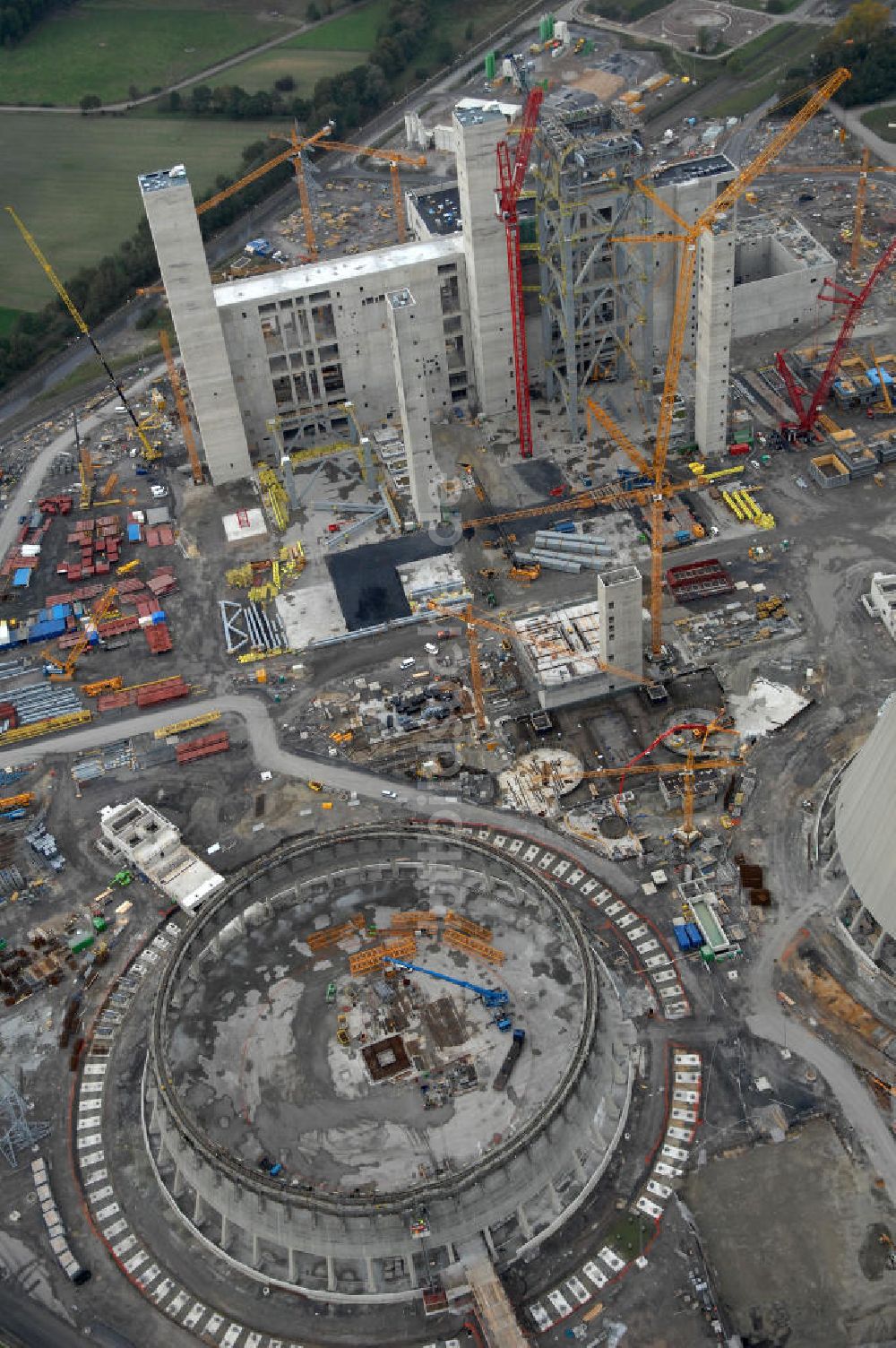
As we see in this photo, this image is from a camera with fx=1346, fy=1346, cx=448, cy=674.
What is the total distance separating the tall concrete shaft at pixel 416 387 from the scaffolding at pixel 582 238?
56.7 feet

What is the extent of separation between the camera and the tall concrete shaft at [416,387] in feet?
536

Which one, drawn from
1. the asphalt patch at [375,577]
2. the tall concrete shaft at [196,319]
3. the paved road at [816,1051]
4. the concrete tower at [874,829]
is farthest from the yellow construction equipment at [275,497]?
the paved road at [816,1051]

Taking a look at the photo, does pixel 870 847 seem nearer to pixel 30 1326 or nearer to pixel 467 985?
pixel 467 985

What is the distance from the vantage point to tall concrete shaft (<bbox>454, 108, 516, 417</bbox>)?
172875 millimetres

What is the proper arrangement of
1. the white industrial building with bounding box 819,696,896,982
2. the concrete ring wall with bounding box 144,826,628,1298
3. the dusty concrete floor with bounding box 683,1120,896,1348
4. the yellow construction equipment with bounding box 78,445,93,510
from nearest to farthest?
the dusty concrete floor with bounding box 683,1120,896,1348, the concrete ring wall with bounding box 144,826,628,1298, the white industrial building with bounding box 819,696,896,982, the yellow construction equipment with bounding box 78,445,93,510

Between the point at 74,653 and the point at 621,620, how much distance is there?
223ft

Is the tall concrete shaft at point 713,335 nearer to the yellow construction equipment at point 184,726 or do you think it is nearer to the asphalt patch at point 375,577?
the asphalt patch at point 375,577

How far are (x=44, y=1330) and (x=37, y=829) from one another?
2121 inches

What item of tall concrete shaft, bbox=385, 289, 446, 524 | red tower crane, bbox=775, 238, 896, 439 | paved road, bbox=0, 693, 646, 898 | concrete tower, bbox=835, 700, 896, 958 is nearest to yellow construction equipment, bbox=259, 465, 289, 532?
tall concrete shaft, bbox=385, 289, 446, 524

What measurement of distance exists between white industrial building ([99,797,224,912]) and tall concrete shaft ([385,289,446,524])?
58.2 metres

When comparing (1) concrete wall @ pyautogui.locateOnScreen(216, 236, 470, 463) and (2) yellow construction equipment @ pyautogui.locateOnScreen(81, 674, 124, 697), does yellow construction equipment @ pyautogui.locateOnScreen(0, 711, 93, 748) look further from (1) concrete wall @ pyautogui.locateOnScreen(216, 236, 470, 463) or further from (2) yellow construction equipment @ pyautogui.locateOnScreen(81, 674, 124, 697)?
(1) concrete wall @ pyautogui.locateOnScreen(216, 236, 470, 463)

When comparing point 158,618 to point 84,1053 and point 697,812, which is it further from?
point 697,812

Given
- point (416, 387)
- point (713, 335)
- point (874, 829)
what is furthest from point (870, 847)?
point (416, 387)

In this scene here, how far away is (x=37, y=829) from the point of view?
477 feet
